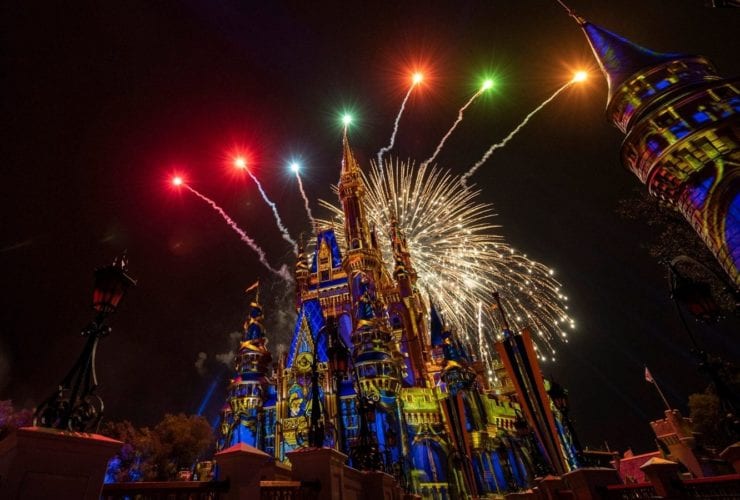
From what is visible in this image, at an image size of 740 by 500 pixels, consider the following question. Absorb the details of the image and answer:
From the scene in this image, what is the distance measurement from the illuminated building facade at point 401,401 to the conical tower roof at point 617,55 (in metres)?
24.4

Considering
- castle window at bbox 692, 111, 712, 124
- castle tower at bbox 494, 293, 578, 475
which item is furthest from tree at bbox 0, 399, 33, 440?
castle window at bbox 692, 111, 712, 124

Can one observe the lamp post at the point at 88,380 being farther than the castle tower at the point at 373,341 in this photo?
No

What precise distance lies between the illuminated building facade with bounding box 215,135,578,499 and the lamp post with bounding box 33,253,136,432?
51.4 feet

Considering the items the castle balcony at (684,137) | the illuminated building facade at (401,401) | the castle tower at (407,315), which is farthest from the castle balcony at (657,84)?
the castle tower at (407,315)

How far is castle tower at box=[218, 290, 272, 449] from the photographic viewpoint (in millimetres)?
29188

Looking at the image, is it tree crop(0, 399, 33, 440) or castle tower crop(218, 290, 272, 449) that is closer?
castle tower crop(218, 290, 272, 449)

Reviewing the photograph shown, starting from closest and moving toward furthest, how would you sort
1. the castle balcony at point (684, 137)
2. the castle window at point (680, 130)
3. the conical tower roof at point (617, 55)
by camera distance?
the castle balcony at point (684, 137) → the castle window at point (680, 130) → the conical tower roof at point (617, 55)

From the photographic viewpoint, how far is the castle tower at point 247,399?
29.2 metres

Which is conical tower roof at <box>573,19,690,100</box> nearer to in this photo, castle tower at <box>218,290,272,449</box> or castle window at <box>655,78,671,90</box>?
castle window at <box>655,78,671,90</box>

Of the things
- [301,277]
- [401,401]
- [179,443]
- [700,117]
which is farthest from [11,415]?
[700,117]

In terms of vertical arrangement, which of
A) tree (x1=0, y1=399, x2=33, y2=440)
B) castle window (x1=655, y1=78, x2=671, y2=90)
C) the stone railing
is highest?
castle window (x1=655, y1=78, x2=671, y2=90)

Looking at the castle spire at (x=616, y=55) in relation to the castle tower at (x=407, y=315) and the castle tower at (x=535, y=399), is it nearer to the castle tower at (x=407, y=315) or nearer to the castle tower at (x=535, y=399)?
the castle tower at (x=535, y=399)

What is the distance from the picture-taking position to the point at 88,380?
5000 millimetres

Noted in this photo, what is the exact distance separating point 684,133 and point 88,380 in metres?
33.3
